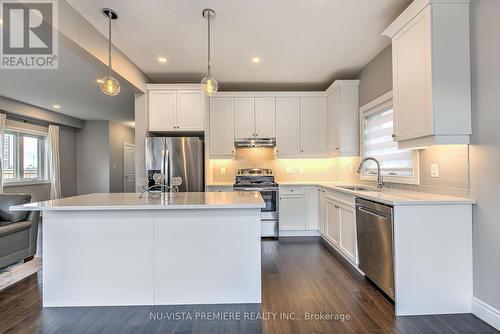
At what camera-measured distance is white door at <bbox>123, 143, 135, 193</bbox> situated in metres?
8.05

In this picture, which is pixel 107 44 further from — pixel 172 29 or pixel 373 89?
pixel 373 89

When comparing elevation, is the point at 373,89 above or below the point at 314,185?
above

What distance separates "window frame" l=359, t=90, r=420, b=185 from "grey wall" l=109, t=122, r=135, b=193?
675 cm

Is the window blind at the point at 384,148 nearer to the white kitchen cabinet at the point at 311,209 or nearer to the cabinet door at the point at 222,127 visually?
the white kitchen cabinet at the point at 311,209

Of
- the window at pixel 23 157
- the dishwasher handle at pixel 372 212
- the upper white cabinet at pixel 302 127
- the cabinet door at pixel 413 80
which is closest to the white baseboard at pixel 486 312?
the dishwasher handle at pixel 372 212

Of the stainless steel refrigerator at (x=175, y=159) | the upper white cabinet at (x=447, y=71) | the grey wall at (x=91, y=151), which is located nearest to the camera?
the upper white cabinet at (x=447, y=71)

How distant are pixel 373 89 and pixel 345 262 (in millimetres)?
2345

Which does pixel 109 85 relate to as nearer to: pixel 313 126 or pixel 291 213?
pixel 291 213

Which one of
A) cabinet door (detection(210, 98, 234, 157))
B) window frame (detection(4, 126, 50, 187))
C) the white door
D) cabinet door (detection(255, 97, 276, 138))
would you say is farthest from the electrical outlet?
the white door

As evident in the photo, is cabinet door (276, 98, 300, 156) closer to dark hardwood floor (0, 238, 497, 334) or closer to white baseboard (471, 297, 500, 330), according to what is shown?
dark hardwood floor (0, 238, 497, 334)

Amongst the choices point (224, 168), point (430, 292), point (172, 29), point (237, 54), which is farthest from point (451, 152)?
point (224, 168)

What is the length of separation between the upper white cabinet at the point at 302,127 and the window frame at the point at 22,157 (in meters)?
5.71

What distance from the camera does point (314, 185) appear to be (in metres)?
4.09

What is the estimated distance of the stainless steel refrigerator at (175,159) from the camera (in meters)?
3.78
